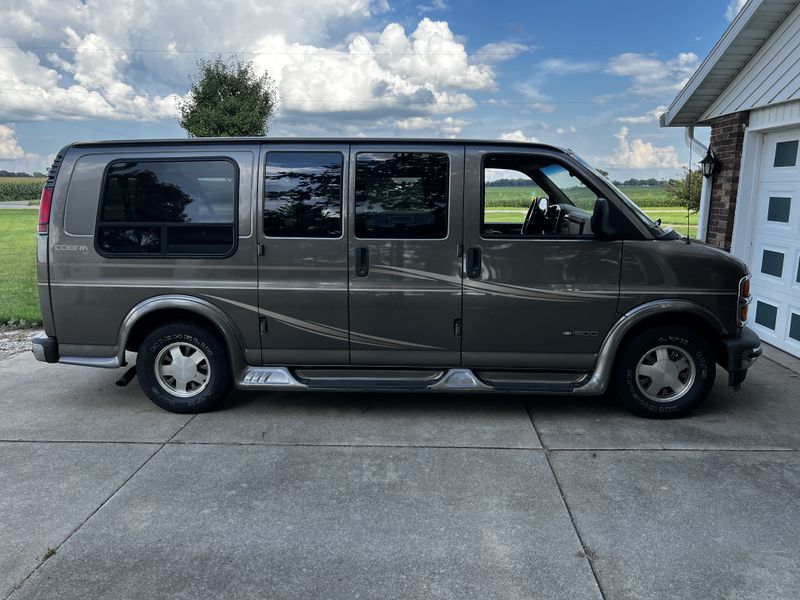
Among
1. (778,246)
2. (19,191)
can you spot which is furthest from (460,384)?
(19,191)

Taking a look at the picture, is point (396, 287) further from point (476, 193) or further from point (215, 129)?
point (215, 129)

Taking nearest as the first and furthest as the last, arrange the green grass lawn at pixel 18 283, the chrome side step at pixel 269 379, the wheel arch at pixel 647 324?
the wheel arch at pixel 647 324 → the chrome side step at pixel 269 379 → the green grass lawn at pixel 18 283

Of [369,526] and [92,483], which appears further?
[92,483]

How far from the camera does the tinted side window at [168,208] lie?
15.8 ft

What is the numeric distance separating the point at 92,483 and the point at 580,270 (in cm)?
364

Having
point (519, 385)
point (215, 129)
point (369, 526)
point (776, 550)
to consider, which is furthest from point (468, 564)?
point (215, 129)

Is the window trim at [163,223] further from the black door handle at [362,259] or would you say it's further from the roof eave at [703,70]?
the roof eave at [703,70]

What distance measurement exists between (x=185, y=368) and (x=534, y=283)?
9.35 feet

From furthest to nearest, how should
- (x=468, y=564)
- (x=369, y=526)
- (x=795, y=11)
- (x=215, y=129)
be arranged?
(x=215, y=129) → (x=795, y=11) → (x=369, y=526) → (x=468, y=564)

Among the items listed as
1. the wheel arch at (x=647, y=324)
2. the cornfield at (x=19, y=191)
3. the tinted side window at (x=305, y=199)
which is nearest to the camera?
the wheel arch at (x=647, y=324)

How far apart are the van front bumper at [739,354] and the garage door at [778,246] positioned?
2.46 meters

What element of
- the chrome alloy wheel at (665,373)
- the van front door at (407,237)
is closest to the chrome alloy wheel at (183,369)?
the van front door at (407,237)

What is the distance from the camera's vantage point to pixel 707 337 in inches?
192

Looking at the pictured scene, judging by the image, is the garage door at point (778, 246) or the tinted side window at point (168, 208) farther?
the garage door at point (778, 246)
